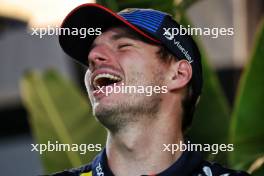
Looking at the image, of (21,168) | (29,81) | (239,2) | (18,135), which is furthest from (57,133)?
(18,135)

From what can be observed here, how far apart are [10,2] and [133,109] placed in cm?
103

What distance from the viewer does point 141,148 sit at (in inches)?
39.8

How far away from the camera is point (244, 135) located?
53.1 inches

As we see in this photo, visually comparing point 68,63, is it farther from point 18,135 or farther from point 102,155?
point 102,155

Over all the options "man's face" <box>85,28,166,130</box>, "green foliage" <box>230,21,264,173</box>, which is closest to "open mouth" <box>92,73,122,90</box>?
"man's face" <box>85,28,166,130</box>

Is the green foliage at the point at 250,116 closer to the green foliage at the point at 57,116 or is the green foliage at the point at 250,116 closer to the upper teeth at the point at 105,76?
the green foliage at the point at 57,116

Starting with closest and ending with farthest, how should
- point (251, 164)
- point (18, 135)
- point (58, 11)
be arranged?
point (251, 164), point (58, 11), point (18, 135)

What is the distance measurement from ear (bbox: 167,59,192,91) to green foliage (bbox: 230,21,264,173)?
328 mm

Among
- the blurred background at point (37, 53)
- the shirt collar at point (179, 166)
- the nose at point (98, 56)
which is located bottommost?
the blurred background at point (37, 53)

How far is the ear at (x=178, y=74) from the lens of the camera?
39.8 inches

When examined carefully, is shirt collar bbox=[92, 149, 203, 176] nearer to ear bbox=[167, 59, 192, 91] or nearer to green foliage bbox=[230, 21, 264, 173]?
ear bbox=[167, 59, 192, 91]

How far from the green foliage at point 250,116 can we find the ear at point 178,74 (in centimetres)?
33

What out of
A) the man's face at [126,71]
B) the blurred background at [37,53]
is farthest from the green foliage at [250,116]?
the man's face at [126,71]

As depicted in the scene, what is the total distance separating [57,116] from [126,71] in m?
0.55
